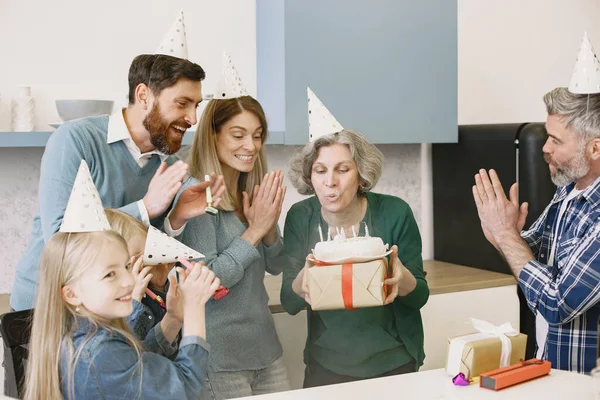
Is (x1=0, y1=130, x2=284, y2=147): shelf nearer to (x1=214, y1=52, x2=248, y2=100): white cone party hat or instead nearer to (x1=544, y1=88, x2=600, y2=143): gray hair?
(x1=214, y1=52, x2=248, y2=100): white cone party hat

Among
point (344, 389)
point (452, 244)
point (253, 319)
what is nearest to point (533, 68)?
point (452, 244)

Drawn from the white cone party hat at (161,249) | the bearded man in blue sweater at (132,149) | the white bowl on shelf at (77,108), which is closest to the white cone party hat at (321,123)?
the bearded man in blue sweater at (132,149)

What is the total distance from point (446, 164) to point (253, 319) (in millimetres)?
1630

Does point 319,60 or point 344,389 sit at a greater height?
point 319,60

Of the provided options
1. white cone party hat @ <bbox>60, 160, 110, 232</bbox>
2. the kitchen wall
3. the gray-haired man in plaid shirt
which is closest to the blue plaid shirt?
the gray-haired man in plaid shirt

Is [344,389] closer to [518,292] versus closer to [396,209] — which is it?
[396,209]

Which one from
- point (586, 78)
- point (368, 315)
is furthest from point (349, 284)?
point (586, 78)

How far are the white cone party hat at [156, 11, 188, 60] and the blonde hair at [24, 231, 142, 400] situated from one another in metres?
0.62

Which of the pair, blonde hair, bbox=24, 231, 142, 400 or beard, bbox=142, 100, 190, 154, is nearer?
blonde hair, bbox=24, 231, 142, 400

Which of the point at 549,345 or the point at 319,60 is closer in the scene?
the point at 549,345

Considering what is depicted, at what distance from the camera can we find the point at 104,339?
162 cm

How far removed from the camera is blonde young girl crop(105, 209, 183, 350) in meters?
1.84

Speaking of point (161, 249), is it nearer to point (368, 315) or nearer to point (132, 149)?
point (132, 149)

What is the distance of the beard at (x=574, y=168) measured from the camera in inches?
84.2
